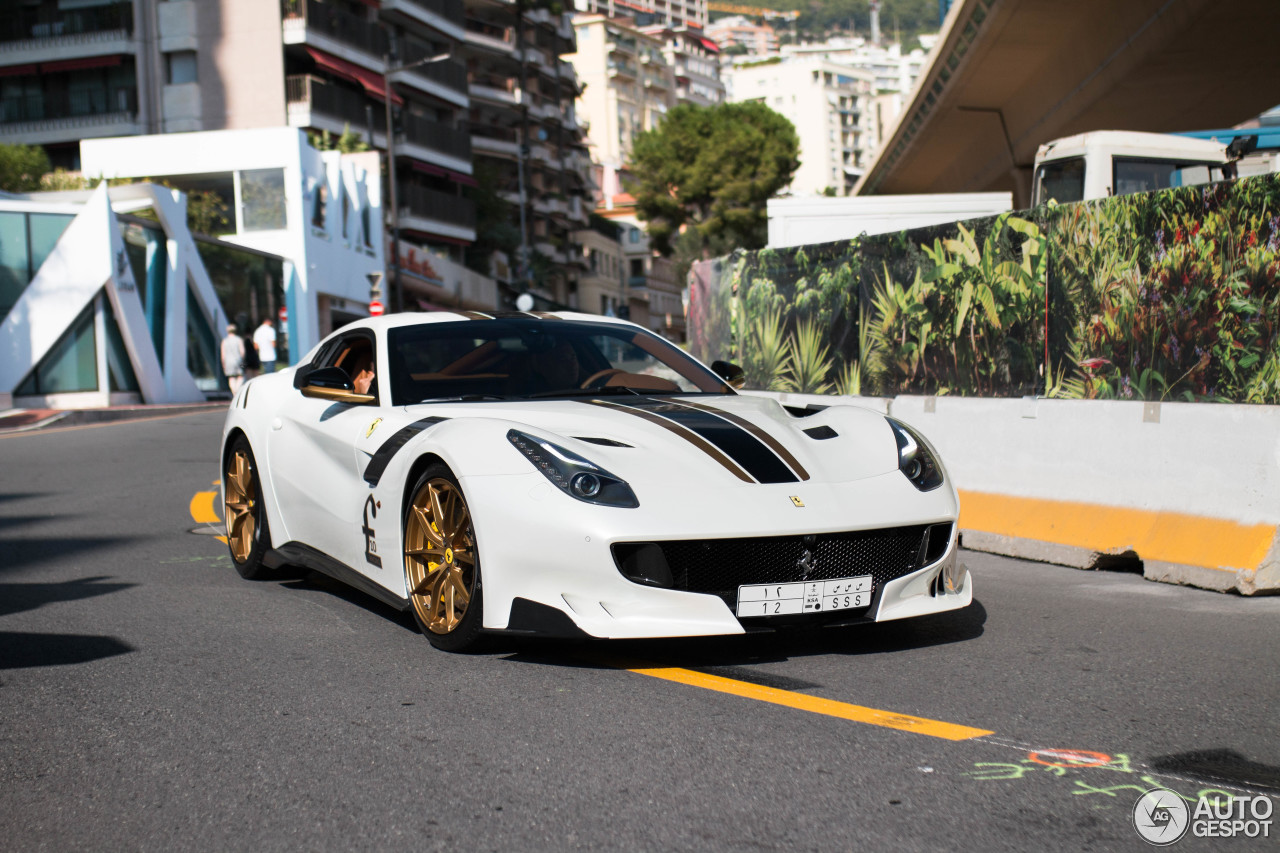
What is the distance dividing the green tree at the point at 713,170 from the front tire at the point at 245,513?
66.7m

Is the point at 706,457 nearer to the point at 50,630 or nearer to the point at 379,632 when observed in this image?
the point at 379,632

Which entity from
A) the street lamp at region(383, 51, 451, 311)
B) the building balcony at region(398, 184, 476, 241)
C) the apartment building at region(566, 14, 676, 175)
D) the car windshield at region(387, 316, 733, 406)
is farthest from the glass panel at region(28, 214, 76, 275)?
the apartment building at region(566, 14, 676, 175)

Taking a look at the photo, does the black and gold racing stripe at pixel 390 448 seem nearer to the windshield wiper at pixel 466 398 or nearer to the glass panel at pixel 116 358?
the windshield wiper at pixel 466 398

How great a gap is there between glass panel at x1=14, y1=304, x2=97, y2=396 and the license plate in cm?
2268

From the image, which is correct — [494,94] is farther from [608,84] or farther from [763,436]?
[763,436]

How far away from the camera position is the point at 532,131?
84.0 meters

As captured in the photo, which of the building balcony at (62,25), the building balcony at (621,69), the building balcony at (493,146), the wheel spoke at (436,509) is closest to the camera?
the wheel spoke at (436,509)

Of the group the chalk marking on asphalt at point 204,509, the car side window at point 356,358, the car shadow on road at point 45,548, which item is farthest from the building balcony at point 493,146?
the car side window at point 356,358

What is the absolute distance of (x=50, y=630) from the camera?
531 centimetres

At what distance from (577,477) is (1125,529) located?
3.60m

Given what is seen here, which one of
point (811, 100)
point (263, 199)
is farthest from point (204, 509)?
point (811, 100)

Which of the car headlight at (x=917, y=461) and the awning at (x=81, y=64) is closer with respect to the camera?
the car headlight at (x=917, y=461)

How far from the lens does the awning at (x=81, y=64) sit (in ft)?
155

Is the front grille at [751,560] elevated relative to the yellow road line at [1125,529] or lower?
elevated
